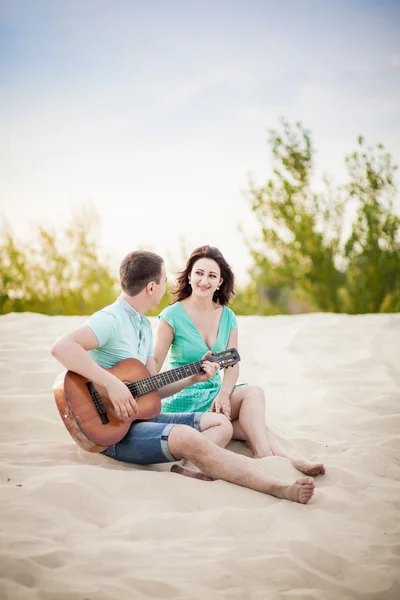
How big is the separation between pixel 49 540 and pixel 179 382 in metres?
1.33

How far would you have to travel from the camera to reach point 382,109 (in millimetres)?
9328

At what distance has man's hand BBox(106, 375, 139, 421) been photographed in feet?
8.83

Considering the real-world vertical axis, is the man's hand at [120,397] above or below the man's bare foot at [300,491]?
above

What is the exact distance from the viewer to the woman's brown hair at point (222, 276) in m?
3.65

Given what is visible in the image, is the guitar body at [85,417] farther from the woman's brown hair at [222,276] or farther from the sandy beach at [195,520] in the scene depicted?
the woman's brown hair at [222,276]

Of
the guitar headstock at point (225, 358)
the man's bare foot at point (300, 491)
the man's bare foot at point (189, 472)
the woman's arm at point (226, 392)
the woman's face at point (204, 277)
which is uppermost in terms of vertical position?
the woman's face at point (204, 277)

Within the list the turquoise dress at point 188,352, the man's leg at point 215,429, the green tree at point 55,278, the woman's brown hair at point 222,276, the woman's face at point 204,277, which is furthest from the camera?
the green tree at point 55,278

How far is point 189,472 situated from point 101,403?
572 millimetres

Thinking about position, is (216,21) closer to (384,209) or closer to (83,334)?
(384,209)

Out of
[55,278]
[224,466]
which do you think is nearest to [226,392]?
[224,466]

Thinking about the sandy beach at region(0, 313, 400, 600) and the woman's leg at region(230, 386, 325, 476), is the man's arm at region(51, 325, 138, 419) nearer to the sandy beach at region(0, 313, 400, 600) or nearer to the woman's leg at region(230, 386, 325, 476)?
the sandy beach at region(0, 313, 400, 600)

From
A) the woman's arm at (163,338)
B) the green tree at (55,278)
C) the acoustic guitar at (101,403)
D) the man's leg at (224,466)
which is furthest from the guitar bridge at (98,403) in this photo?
the green tree at (55,278)

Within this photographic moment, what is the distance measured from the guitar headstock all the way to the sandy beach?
54cm

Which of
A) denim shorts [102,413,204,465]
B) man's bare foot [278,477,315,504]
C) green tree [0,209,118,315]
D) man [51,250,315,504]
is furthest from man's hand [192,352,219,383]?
green tree [0,209,118,315]
